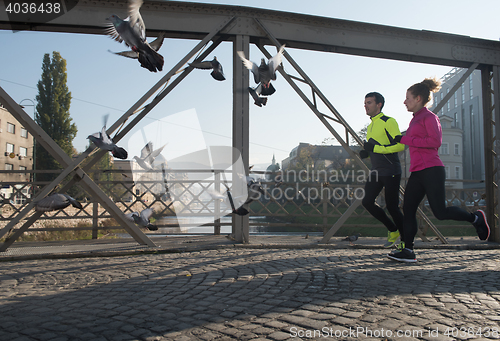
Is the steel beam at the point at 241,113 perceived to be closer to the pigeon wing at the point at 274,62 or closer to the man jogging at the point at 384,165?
the pigeon wing at the point at 274,62

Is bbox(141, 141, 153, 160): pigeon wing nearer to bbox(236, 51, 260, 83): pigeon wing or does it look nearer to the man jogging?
bbox(236, 51, 260, 83): pigeon wing

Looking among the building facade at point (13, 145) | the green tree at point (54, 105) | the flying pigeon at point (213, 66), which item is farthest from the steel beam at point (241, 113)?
the building facade at point (13, 145)

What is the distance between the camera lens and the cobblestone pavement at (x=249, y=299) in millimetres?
2066

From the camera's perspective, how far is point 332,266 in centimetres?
400

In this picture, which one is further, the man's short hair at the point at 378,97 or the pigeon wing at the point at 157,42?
the pigeon wing at the point at 157,42

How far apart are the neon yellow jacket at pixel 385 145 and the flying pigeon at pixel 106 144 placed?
3.48 m

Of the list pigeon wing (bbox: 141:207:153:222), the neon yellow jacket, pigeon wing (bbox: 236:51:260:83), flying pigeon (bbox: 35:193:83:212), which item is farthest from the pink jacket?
flying pigeon (bbox: 35:193:83:212)

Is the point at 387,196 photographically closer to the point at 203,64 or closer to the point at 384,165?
the point at 384,165

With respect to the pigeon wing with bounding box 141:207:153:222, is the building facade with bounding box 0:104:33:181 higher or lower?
higher

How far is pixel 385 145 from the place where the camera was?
4727mm

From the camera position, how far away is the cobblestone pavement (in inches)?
81.4

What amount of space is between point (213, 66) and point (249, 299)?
4093 millimetres

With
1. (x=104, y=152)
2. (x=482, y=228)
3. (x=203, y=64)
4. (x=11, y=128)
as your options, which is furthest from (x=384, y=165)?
(x=11, y=128)

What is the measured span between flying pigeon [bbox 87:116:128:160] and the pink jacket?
3.79 m
